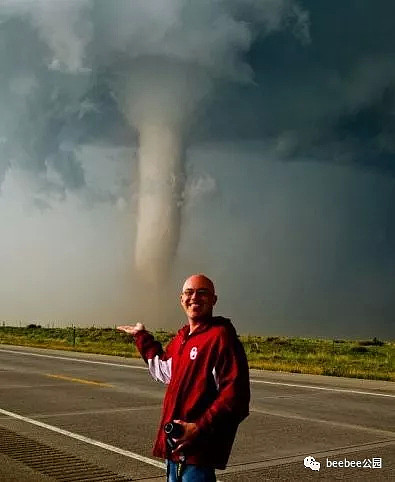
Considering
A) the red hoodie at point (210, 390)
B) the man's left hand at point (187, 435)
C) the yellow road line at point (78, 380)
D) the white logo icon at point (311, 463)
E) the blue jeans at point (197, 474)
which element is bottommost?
the white logo icon at point (311, 463)

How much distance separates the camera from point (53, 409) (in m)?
12.4

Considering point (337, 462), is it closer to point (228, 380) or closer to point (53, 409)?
point (228, 380)

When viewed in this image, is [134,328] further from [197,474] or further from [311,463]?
[311,463]

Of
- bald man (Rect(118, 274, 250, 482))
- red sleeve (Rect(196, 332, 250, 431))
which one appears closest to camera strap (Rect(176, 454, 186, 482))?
bald man (Rect(118, 274, 250, 482))

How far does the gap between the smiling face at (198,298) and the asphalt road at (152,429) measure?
12.4ft

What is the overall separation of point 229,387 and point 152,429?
6.82m

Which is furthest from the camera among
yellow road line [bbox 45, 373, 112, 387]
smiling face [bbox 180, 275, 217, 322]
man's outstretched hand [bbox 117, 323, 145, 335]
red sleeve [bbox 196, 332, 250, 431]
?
yellow road line [bbox 45, 373, 112, 387]

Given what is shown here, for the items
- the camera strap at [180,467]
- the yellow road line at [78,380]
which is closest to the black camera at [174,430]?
the camera strap at [180,467]

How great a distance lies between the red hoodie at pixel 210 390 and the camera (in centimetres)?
356

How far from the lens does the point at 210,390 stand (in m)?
3.70

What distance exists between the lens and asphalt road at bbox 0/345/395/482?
757cm

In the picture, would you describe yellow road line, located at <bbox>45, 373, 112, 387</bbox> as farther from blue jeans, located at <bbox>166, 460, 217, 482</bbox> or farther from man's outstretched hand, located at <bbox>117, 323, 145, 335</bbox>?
blue jeans, located at <bbox>166, 460, 217, 482</bbox>

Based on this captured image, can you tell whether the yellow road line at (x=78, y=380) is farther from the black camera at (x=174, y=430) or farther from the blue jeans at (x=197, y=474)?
the black camera at (x=174, y=430)

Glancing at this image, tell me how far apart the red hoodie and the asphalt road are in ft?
12.0
